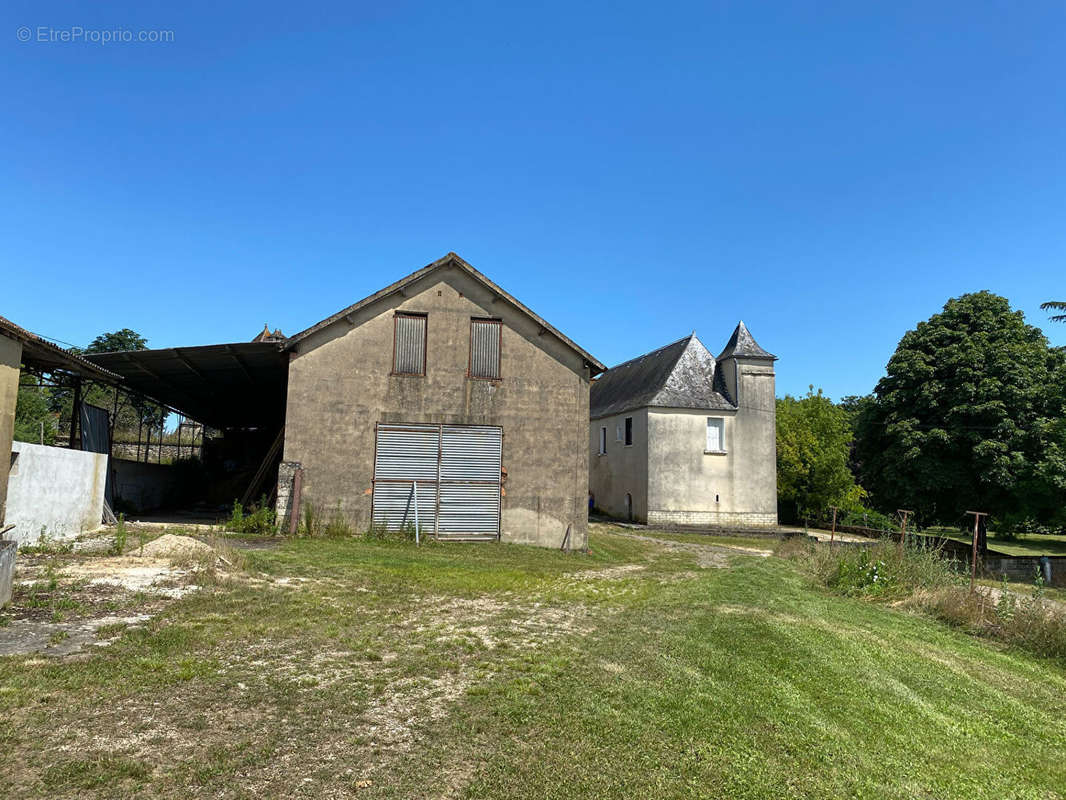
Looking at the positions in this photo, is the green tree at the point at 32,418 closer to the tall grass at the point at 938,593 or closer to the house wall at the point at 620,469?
the house wall at the point at 620,469

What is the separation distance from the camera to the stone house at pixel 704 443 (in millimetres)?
28953

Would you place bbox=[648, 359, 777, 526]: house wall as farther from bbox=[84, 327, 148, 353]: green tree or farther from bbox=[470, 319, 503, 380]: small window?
bbox=[84, 327, 148, 353]: green tree

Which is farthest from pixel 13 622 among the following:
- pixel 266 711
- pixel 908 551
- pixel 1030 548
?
pixel 1030 548

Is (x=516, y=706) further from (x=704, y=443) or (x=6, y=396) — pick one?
(x=704, y=443)

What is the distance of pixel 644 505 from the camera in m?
29.1

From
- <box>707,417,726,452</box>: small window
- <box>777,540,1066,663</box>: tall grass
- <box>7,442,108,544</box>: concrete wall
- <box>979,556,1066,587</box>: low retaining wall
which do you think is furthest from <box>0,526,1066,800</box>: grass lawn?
<box>707,417,726,452</box>: small window

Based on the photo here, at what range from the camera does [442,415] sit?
57.7 feet

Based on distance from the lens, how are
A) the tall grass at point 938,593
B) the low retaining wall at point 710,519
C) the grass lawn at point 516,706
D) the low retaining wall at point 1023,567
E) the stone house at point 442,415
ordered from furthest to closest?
the low retaining wall at point 710,519 < the low retaining wall at point 1023,567 < the stone house at point 442,415 < the tall grass at point 938,593 < the grass lawn at point 516,706

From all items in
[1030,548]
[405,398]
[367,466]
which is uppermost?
[405,398]

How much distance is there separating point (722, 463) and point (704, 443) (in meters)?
1.29

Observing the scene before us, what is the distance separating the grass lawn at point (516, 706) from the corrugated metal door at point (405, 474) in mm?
7113

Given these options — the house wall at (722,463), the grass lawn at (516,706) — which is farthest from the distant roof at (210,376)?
the house wall at (722,463)

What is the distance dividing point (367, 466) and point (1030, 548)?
1411 inches

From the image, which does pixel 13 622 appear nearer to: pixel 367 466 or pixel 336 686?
pixel 336 686
